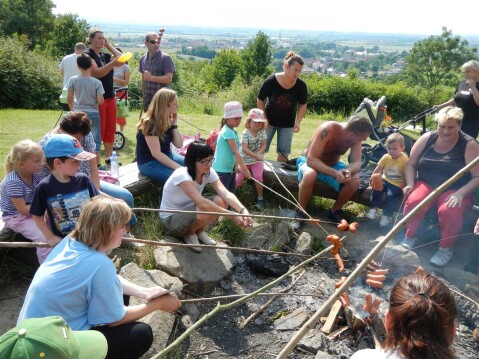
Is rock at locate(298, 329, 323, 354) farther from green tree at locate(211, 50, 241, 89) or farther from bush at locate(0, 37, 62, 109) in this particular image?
green tree at locate(211, 50, 241, 89)

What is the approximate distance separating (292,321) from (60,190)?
6.39 ft

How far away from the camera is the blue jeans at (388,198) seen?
466 cm

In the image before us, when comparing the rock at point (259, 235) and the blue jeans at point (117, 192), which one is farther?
the rock at point (259, 235)

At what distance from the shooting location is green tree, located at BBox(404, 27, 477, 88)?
3606 cm

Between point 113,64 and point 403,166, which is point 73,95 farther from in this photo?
point 403,166

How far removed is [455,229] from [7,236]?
3.86 m

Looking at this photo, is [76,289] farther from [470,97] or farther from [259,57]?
[259,57]

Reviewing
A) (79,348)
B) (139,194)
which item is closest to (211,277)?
(139,194)

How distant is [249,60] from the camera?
158 feet

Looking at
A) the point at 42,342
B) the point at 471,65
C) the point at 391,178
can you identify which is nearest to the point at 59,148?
the point at 42,342

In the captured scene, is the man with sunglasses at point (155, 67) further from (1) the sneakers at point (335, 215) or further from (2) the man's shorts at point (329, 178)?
(1) the sneakers at point (335, 215)

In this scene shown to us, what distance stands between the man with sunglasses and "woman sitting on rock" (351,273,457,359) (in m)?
4.93

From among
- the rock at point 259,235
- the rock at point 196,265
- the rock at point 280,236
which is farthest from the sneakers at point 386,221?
the rock at point 196,265

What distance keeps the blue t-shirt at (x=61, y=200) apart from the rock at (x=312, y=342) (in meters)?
1.84
